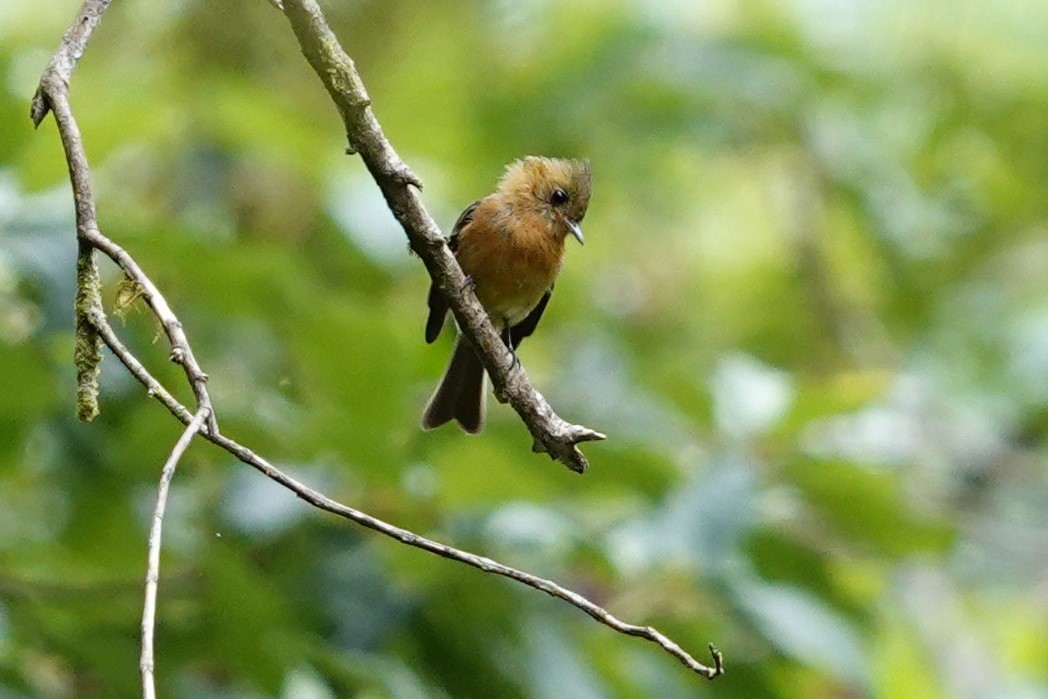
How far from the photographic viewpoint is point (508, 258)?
13.7ft

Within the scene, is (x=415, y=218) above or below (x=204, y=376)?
above

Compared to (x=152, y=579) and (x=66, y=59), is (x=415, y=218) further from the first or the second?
(x=152, y=579)

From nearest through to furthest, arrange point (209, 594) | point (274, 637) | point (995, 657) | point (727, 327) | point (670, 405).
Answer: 1. point (274, 637)
2. point (209, 594)
3. point (670, 405)
4. point (995, 657)
5. point (727, 327)

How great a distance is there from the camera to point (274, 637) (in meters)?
3.35

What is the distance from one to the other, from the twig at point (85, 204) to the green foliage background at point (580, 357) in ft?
6.00

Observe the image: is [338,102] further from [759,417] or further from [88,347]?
[759,417]

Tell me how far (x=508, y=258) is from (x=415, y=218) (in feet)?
7.13

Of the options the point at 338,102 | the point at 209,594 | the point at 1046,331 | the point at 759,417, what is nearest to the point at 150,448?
the point at 209,594

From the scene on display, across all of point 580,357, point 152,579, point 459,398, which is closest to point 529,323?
point 459,398

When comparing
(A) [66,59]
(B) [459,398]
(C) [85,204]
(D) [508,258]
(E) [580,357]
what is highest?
(E) [580,357]

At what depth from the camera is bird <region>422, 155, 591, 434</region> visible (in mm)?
3986

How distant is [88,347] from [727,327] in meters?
6.09

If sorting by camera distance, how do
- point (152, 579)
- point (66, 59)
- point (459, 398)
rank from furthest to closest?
point (459, 398) → point (66, 59) → point (152, 579)

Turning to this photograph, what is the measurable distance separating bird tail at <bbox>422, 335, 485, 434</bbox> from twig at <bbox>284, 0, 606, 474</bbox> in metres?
1.59
